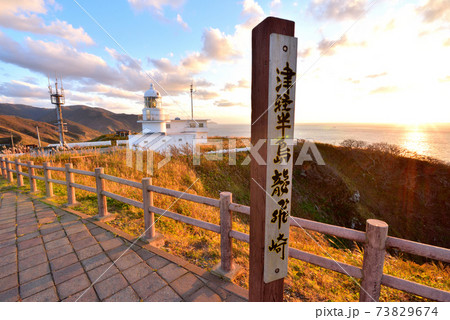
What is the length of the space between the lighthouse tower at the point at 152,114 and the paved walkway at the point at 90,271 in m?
23.9

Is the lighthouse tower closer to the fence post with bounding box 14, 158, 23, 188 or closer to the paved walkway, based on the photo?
the fence post with bounding box 14, 158, 23, 188

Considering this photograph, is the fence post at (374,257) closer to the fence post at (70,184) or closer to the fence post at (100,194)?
the fence post at (100,194)

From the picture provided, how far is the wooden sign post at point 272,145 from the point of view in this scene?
1.70 meters

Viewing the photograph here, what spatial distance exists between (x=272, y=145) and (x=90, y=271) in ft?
10.3

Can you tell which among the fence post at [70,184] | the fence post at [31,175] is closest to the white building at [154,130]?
the fence post at [31,175]

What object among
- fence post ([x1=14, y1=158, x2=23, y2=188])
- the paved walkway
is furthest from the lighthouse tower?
the paved walkway

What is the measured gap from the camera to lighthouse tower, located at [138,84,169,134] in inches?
1058

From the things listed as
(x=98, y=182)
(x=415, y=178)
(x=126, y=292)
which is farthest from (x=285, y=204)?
(x=415, y=178)

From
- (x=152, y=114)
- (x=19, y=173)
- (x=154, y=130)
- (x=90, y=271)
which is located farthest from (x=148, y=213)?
(x=152, y=114)

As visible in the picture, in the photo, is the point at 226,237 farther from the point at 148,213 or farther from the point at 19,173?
the point at 19,173

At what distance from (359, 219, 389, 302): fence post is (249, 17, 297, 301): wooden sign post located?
92 cm

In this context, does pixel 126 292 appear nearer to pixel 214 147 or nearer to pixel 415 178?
pixel 214 147

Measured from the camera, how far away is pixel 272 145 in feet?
5.74

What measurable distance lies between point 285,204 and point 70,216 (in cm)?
531
